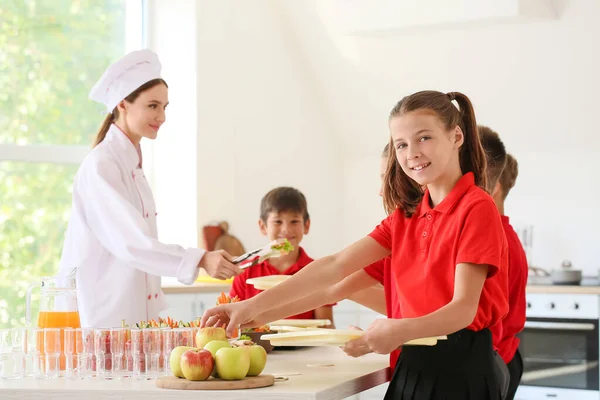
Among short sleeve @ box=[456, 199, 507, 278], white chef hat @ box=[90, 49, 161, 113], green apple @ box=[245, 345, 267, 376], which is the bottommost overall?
green apple @ box=[245, 345, 267, 376]

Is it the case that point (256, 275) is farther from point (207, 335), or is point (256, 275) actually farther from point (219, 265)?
point (207, 335)

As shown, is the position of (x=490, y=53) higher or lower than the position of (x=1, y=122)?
higher

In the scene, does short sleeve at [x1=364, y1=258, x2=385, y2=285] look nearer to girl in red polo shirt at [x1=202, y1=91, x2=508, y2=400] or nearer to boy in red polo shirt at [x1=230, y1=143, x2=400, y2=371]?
boy in red polo shirt at [x1=230, y1=143, x2=400, y2=371]

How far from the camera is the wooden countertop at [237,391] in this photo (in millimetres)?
1703

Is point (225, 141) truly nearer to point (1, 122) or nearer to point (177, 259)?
point (1, 122)

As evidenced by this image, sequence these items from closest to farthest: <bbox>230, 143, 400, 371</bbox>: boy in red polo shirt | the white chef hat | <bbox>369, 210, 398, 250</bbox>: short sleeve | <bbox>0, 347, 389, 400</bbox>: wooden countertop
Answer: <bbox>0, 347, 389, 400</bbox>: wooden countertop → <bbox>369, 210, 398, 250</bbox>: short sleeve → <bbox>230, 143, 400, 371</bbox>: boy in red polo shirt → the white chef hat

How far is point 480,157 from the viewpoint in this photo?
6.46 ft

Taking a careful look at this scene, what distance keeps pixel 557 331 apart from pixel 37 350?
355 centimetres

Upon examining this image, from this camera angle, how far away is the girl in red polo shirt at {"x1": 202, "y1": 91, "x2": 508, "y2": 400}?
1.74 meters

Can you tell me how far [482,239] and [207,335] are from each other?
610 millimetres

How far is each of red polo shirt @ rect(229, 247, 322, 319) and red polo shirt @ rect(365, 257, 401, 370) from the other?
780mm

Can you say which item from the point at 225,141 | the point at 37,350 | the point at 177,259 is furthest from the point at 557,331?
the point at 37,350

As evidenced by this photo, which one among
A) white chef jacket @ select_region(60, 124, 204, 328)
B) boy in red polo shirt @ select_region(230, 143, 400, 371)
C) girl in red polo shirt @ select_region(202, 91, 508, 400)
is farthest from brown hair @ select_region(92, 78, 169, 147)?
girl in red polo shirt @ select_region(202, 91, 508, 400)

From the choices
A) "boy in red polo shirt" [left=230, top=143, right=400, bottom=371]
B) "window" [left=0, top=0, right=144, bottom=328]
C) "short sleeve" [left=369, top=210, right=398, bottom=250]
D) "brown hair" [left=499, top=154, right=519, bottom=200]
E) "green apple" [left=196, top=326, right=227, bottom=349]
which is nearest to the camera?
"green apple" [left=196, top=326, right=227, bottom=349]
